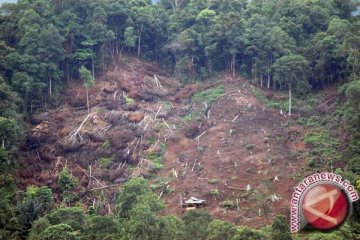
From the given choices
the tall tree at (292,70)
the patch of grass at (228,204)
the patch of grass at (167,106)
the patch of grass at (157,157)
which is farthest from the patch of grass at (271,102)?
the patch of grass at (228,204)

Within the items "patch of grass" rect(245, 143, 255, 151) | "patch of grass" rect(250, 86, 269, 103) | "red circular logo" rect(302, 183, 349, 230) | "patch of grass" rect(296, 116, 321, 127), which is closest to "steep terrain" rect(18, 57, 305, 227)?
"patch of grass" rect(245, 143, 255, 151)

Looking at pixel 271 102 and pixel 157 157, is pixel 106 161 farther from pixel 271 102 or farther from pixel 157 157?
pixel 271 102

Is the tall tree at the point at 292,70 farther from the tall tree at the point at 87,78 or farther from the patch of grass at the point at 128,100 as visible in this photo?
the tall tree at the point at 87,78

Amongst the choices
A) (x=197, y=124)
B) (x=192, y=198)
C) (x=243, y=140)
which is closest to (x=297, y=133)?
(x=243, y=140)

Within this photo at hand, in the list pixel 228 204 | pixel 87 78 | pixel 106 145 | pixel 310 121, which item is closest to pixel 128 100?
pixel 87 78

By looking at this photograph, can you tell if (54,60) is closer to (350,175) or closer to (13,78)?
(13,78)

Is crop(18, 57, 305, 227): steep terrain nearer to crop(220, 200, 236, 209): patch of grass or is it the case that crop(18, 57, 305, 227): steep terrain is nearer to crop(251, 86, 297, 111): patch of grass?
crop(220, 200, 236, 209): patch of grass
